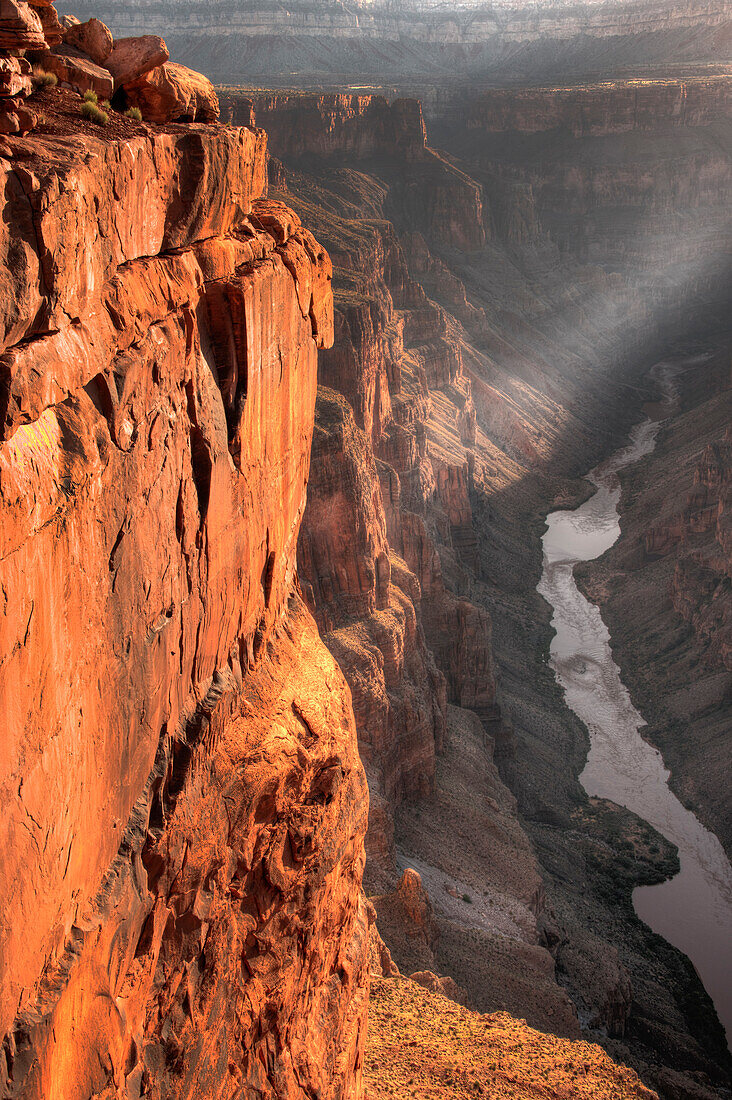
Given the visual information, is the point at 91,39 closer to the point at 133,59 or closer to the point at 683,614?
the point at 133,59

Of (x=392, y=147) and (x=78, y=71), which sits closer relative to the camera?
(x=78, y=71)

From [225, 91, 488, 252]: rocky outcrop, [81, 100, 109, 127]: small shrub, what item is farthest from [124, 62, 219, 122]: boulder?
[225, 91, 488, 252]: rocky outcrop

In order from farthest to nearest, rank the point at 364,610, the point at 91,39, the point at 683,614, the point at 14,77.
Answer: the point at 683,614
the point at 364,610
the point at 91,39
the point at 14,77

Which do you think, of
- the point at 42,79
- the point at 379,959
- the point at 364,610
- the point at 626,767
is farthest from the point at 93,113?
the point at 626,767

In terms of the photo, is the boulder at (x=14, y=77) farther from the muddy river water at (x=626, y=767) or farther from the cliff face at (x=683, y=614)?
the cliff face at (x=683, y=614)

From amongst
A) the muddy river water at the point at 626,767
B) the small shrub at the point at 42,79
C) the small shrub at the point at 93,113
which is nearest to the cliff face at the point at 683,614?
the muddy river water at the point at 626,767

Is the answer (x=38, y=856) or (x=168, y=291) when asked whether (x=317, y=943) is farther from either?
(x=168, y=291)
